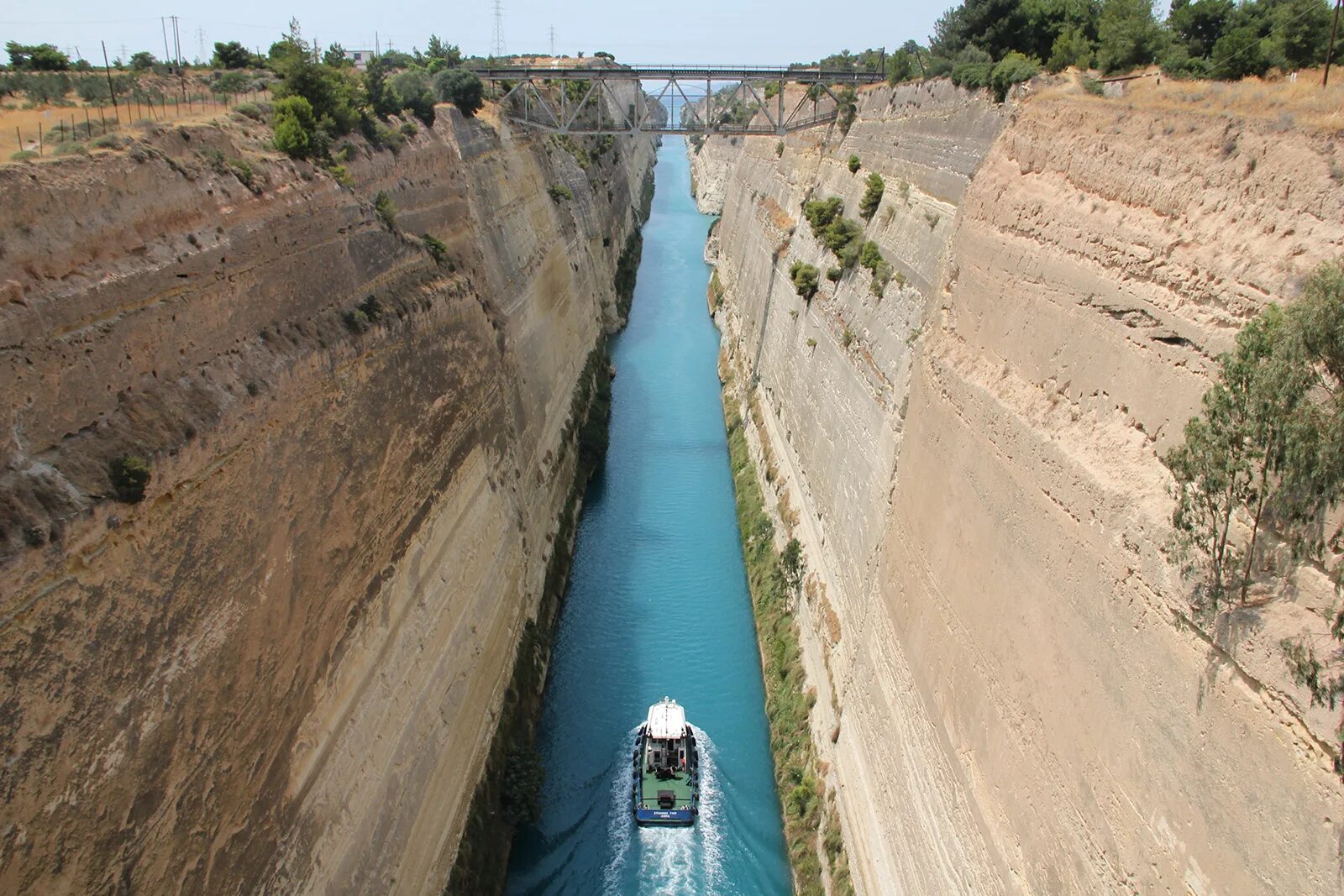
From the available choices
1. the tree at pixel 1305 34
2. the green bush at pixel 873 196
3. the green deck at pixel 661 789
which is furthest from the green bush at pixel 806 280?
the green deck at pixel 661 789

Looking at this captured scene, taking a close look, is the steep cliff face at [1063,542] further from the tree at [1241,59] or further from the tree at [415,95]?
the tree at [415,95]

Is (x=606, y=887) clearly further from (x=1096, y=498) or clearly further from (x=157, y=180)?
(x=157, y=180)

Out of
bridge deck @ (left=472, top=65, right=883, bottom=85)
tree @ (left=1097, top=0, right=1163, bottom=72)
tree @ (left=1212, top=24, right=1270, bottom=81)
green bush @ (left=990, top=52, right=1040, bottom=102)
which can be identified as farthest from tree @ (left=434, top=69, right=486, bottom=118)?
tree @ (left=1212, top=24, right=1270, bottom=81)

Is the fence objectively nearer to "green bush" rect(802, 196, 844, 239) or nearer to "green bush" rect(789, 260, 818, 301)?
"green bush" rect(789, 260, 818, 301)

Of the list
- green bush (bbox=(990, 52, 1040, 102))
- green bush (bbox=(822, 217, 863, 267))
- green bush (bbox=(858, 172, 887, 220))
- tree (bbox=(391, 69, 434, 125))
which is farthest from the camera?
green bush (bbox=(822, 217, 863, 267))

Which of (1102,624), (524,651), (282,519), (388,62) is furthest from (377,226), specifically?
(388,62)

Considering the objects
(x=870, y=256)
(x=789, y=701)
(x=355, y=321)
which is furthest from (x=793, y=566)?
(x=355, y=321)
